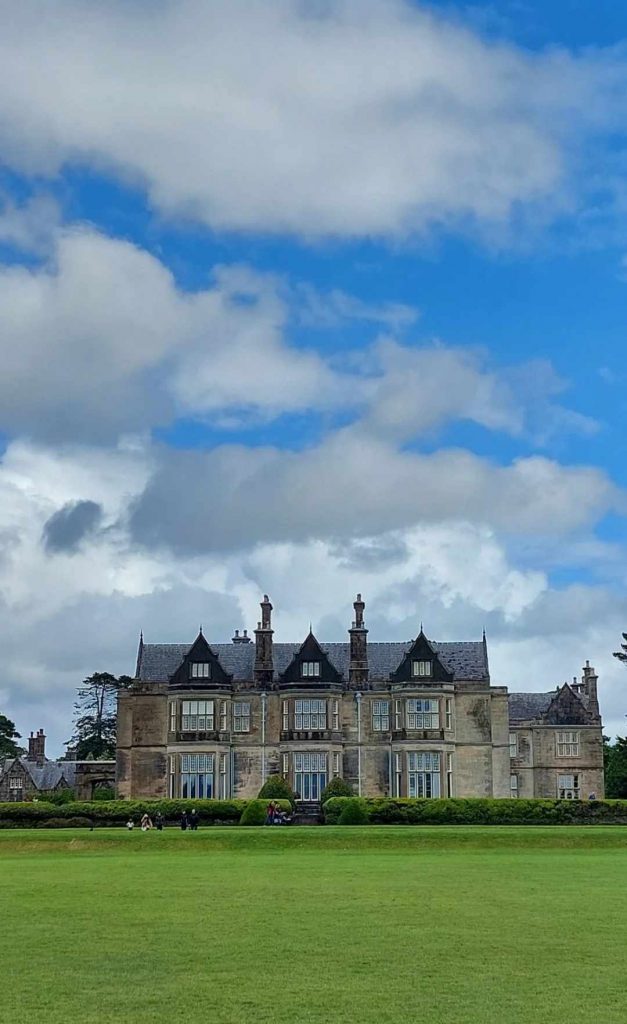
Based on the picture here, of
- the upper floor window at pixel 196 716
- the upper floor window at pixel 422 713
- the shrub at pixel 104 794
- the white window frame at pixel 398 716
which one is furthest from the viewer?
the shrub at pixel 104 794

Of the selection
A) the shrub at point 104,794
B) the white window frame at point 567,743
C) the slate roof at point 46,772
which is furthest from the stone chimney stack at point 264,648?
the slate roof at point 46,772

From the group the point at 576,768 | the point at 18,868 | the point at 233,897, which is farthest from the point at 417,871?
the point at 576,768

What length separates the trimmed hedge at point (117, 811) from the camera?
6238 cm

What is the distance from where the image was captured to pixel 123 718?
82500 mm

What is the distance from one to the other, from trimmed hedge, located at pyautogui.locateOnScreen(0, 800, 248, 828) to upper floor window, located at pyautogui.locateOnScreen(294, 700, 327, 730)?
15.5m

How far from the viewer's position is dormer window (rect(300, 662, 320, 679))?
81.7m

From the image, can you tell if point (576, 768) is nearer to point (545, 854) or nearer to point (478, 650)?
point (478, 650)

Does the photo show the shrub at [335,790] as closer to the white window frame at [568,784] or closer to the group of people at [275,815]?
the group of people at [275,815]

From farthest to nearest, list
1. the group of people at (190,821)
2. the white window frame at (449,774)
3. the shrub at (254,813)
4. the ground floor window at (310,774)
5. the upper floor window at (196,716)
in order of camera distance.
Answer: the upper floor window at (196,716)
the ground floor window at (310,774)
the white window frame at (449,774)
the shrub at (254,813)
the group of people at (190,821)

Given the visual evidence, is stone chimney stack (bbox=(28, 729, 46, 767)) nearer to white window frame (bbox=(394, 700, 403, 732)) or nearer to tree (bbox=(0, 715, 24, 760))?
tree (bbox=(0, 715, 24, 760))

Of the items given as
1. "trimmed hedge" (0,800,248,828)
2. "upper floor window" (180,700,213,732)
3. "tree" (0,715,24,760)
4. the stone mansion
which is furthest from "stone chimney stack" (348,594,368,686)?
"tree" (0,715,24,760)

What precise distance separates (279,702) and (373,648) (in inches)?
299

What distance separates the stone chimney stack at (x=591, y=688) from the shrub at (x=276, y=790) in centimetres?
3212

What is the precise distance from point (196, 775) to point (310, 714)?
319 inches
